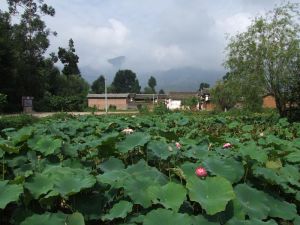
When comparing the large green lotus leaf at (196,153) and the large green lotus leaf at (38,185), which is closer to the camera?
the large green lotus leaf at (38,185)

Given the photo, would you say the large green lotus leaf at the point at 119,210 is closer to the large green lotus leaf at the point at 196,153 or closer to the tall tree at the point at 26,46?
the large green lotus leaf at the point at 196,153

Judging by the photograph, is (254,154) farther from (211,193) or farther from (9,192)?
(9,192)

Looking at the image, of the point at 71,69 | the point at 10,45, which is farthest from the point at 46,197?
the point at 71,69

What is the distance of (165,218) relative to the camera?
2.07 metres

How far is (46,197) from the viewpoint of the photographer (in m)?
2.27

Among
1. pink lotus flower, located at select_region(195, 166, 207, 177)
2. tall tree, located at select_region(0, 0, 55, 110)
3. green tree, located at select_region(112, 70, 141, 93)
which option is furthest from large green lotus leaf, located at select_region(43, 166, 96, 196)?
green tree, located at select_region(112, 70, 141, 93)

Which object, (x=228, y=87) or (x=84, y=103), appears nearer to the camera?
(x=228, y=87)

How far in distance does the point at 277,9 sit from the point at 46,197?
20381 mm

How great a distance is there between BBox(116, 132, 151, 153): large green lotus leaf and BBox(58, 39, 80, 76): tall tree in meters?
65.8

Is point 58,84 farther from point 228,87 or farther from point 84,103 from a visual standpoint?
point 228,87

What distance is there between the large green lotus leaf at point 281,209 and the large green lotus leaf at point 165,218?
0.64 meters

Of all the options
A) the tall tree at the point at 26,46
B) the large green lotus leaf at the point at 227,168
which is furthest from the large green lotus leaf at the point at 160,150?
the tall tree at the point at 26,46

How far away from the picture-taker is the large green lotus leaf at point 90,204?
2.32 metres

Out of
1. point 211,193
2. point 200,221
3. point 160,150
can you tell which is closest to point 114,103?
point 160,150
